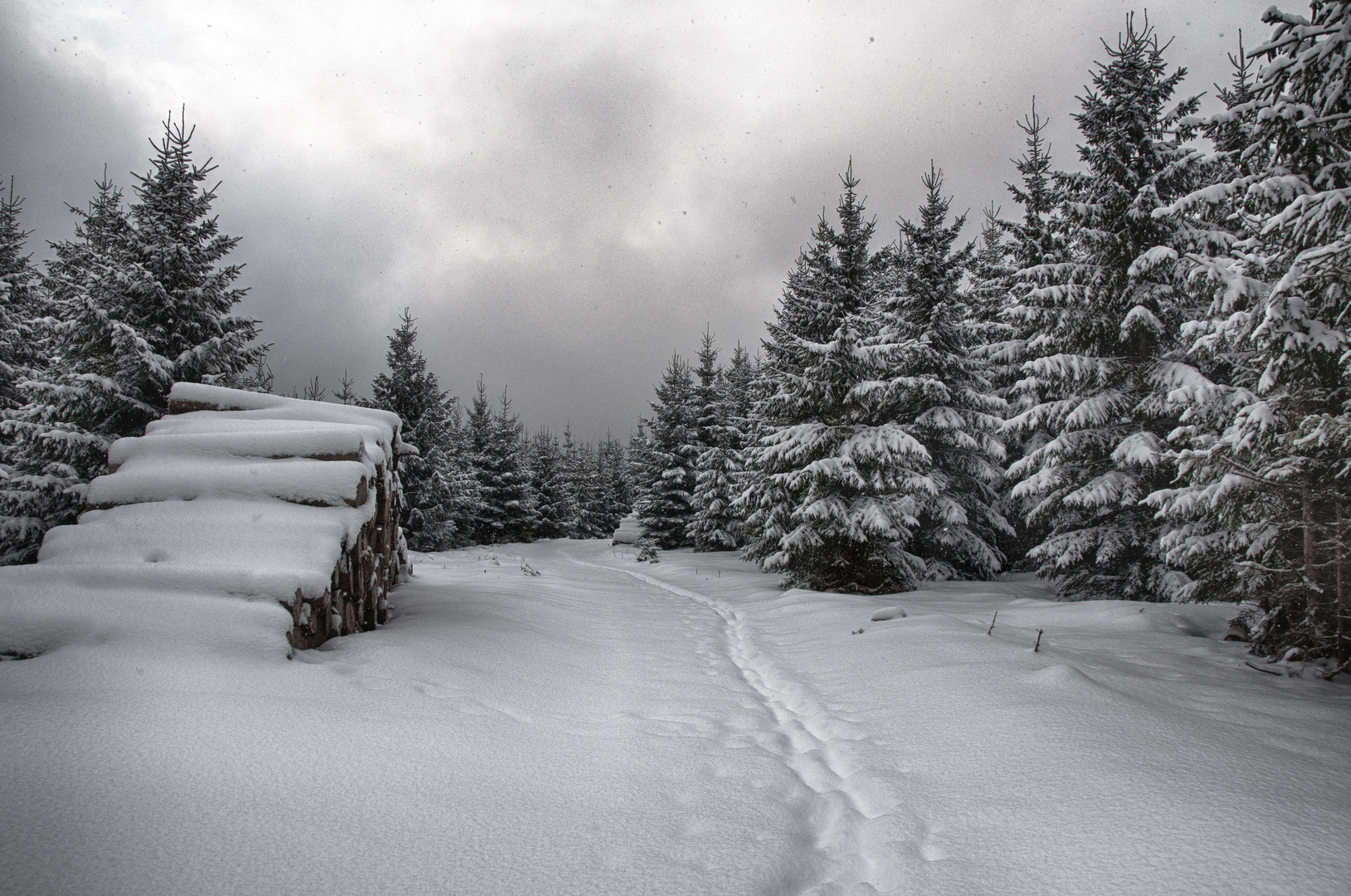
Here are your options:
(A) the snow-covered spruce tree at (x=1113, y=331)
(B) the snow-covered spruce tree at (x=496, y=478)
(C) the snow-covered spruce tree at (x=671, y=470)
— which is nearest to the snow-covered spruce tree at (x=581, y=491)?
(B) the snow-covered spruce tree at (x=496, y=478)

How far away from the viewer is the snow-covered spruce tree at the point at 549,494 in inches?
1566

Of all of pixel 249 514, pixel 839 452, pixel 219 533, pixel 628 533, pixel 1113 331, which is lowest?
pixel 628 533

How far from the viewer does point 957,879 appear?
2.47 meters

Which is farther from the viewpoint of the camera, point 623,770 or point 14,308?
point 14,308

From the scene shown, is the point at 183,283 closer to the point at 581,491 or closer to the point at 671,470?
the point at 671,470

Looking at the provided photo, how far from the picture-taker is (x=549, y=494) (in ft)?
132

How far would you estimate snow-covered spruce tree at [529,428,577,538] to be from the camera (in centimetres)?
3978

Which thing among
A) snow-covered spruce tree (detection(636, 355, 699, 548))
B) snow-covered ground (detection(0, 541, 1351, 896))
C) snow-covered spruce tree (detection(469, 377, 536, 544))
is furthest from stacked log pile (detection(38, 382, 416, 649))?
snow-covered spruce tree (detection(469, 377, 536, 544))

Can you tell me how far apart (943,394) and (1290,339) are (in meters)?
9.21

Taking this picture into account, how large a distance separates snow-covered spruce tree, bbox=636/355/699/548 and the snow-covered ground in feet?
69.9

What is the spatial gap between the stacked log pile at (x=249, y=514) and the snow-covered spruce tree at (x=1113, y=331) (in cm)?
1156

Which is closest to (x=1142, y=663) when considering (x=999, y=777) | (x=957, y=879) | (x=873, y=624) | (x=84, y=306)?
(x=873, y=624)

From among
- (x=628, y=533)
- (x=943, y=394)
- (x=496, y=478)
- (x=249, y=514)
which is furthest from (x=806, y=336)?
(x=496, y=478)

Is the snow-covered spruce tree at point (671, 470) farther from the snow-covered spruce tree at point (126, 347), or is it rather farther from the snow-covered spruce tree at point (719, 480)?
the snow-covered spruce tree at point (126, 347)
